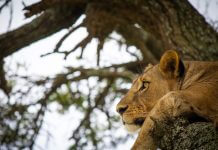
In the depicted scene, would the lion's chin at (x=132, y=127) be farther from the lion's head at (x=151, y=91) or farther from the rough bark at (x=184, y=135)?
the rough bark at (x=184, y=135)

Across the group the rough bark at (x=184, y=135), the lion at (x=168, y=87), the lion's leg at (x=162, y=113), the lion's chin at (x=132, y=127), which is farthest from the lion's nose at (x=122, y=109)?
the rough bark at (x=184, y=135)

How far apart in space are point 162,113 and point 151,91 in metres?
1.07

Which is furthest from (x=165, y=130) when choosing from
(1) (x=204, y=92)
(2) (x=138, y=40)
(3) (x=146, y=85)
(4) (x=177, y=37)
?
(2) (x=138, y=40)

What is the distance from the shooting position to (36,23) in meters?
6.45

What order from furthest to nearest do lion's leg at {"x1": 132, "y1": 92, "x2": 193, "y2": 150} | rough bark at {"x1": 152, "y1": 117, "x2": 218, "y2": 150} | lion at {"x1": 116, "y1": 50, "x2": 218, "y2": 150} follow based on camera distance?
1. lion at {"x1": 116, "y1": 50, "x2": 218, "y2": 150}
2. lion's leg at {"x1": 132, "y1": 92, "x2": 193, "y2": 150}
3. rough bark at {"x1": 152, "y1": 117, "x2": 218, "y2": 150}

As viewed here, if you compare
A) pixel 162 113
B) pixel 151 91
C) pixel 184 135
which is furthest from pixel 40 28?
pixel 184 135

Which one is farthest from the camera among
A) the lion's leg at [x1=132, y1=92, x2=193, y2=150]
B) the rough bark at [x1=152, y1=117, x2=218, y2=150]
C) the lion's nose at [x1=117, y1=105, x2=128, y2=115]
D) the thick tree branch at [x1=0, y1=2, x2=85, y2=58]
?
the thick tree branch at [x1=0, y1=2, x2=85, y2=58]

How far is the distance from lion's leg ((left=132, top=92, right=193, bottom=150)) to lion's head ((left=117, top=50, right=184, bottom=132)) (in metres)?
0.85

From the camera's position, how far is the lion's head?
15.0 ft

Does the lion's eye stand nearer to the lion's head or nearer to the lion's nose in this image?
the lion's head

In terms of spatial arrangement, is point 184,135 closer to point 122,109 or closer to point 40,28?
point 122,109

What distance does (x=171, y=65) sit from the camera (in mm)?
4633

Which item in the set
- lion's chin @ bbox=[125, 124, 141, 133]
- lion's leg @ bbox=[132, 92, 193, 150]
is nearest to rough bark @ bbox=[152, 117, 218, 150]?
lion's leg @ bbox=[132, 92, 193, 150]

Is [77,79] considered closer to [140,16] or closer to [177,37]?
[140,16]
